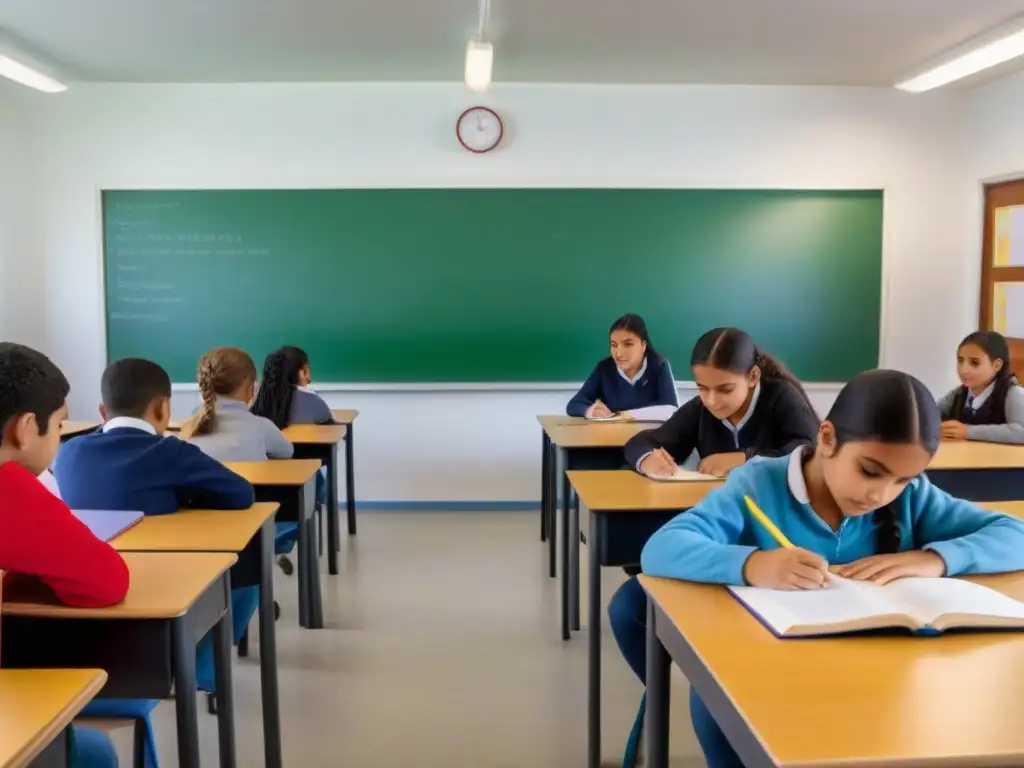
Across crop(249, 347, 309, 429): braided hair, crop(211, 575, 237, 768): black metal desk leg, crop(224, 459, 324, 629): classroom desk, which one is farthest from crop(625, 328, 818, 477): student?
crop(249, 347, 309, 429): braided hair

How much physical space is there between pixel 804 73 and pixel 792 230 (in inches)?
37.2

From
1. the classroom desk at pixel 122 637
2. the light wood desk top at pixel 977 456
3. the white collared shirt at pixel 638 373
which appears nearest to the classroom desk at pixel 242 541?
the classroom desk at pixel 122 637

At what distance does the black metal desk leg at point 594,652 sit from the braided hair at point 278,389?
219 centimetres

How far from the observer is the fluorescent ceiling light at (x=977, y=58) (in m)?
3.98

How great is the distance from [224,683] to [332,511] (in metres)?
2.16

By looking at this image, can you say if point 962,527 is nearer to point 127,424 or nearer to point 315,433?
point 127,424

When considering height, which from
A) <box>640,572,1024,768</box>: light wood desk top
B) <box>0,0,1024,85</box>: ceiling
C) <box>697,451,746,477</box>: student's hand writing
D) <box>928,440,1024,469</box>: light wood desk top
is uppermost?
<box>0,0,1024,85</box>: ceiling

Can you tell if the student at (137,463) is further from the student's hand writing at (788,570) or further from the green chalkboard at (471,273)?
the green chalkboard at (471,273)

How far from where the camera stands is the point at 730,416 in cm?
278

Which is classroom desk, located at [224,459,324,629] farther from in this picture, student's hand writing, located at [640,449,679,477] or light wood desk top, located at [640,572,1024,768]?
light wood desk top, located at [640,572,1024,768]

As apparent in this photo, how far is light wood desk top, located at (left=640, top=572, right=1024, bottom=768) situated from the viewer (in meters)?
0.98

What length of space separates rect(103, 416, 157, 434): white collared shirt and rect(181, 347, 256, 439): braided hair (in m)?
0.86

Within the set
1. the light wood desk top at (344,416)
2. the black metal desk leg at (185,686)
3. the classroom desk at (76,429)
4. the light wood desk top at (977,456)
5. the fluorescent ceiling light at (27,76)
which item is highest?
the fluorescent ceiling light at (27,76)

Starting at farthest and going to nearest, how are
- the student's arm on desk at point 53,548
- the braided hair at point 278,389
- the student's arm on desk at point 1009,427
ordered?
1. the braided hair at point 278,389
2. the student's arm on desk at point 1009,427
3. the student's arm on desk at point 53,548
